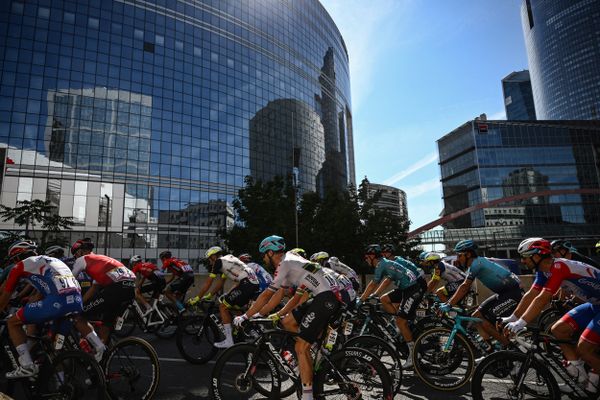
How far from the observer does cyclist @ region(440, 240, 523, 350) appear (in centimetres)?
569

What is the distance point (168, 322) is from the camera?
369 inches

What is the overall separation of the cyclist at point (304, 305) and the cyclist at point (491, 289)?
2.25m

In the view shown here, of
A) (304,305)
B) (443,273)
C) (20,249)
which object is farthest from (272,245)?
(443,273)

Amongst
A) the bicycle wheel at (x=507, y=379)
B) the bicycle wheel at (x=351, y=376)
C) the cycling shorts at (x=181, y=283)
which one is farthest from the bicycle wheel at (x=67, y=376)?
the cycling shorts at (x=181, y=283)

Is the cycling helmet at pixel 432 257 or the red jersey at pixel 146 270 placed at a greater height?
the cycling helmet at pixel 432 257

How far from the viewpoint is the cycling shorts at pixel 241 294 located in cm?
714

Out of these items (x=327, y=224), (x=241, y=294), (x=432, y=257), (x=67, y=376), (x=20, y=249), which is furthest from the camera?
(x=327, y=224)

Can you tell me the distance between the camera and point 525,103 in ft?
616

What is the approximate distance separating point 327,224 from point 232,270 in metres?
15.8

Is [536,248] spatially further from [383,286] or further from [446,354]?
[383,286]

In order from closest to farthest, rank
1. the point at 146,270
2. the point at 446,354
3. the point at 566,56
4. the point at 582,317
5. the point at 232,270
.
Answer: the point at 582,317 → the point at 446,354 → the point at 232,270 → the point at 146,270 → the point at 566,56

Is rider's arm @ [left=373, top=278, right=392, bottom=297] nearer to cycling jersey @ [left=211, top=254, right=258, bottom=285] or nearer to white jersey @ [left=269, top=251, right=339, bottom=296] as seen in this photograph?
cycling jersey @ [left=211, top=254, right=258, bottom=285]

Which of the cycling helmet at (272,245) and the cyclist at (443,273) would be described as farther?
the cyclist at (443,273)

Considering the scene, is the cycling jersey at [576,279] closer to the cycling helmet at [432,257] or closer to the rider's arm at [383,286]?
the rider's arm at [383,286]
